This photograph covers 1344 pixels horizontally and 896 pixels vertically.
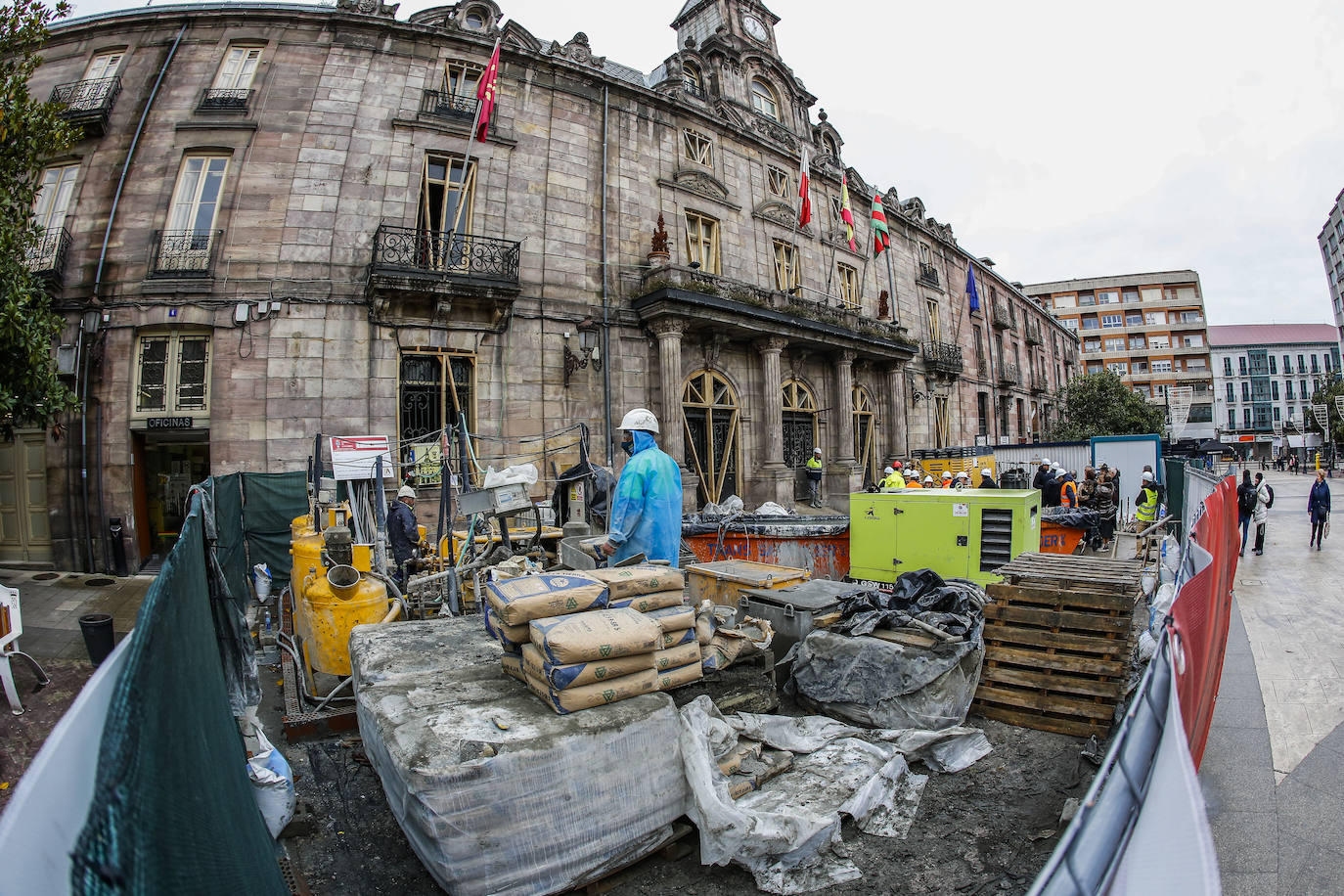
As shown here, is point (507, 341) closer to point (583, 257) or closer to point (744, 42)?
point (583, 257)

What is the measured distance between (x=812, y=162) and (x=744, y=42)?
4.46 m

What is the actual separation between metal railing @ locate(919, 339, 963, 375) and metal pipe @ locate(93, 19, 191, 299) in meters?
25.8

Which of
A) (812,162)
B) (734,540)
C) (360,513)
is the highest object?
(812,162)

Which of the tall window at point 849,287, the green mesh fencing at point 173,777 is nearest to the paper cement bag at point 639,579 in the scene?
the green mesh fencing at point 173,777

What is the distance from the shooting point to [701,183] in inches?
695

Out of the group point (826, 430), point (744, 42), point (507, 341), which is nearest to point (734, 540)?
point (507, 341)

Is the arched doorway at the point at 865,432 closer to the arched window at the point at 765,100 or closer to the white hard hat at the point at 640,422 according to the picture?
the arched window at the point at 765,100

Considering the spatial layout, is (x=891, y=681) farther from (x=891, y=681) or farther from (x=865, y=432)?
(x=865, y=432)

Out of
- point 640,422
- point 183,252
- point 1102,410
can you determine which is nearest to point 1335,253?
point 1102,410

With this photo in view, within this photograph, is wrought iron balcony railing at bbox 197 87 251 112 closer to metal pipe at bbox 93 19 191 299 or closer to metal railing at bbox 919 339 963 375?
metal pipe at bbox 93 19 191 299

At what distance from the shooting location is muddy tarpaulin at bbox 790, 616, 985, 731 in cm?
424

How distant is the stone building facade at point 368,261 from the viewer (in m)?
12.0

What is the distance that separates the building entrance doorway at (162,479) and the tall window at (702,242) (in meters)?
12.6

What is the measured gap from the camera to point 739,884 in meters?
2.93
